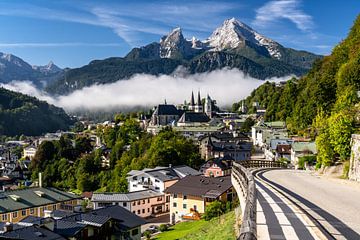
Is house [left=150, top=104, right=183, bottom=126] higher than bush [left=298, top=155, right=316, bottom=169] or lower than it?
higher

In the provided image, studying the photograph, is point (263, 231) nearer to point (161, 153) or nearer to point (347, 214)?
point (347, 214)

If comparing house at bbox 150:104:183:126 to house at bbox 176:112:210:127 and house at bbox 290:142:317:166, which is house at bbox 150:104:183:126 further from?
house at bbox 290:142:317:166

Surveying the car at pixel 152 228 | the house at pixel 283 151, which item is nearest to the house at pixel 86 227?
the car at pixel 152 228

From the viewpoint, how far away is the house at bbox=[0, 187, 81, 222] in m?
48.8

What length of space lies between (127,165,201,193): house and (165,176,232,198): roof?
17.2 feet

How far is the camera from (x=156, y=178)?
56125mm

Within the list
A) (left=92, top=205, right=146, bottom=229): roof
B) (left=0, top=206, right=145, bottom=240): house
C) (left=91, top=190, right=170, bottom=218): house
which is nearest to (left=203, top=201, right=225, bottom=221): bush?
(left=92, top=205, right=146, bottom=229): roof

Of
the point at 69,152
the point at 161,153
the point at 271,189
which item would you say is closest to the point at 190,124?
the point at 69,152

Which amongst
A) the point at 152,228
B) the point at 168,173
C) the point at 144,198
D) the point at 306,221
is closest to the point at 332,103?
the point at 168,173

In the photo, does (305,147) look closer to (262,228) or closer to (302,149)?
(302,149)

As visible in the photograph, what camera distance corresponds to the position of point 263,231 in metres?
10.3

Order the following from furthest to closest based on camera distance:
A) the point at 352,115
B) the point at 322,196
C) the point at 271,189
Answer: the point at 352,115 → the point at 271,189 → the point at 322,196

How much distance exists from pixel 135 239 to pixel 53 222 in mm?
8080

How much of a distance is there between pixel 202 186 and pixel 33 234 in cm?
2199
